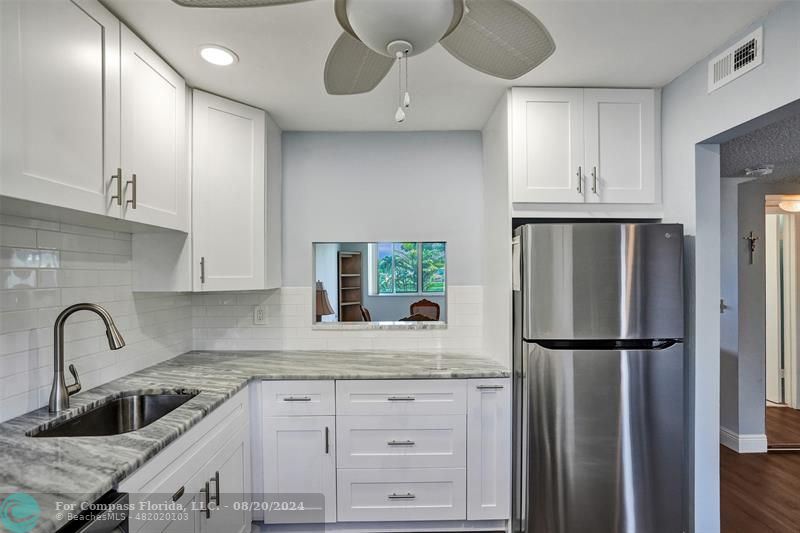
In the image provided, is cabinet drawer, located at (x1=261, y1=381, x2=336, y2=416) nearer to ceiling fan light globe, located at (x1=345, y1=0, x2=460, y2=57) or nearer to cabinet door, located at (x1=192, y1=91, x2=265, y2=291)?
cabinet door, located at (x1=192, y1=91, x2=265, y2=291)

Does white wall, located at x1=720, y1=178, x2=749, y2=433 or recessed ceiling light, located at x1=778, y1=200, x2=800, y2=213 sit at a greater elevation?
recessed ceiling light, located at x1=778, y1=200, x2=800, y2=213

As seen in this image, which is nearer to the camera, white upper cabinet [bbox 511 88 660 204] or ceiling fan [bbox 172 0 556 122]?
ceiling fan [bbox 172 0 556 122]

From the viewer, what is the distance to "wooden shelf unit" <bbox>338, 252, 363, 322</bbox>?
111 inches

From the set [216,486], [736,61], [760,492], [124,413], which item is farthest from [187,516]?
[760,492]

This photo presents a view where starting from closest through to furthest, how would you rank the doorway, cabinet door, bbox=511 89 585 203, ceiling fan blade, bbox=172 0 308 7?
ceiling fan blade, bbox=172 0 308 7 → cabinet door, bbox=511 89 585 203 → the doorway

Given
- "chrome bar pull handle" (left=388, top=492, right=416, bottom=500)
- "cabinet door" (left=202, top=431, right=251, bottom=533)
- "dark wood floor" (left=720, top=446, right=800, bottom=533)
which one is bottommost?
"dark wood floor" (left=720, top=446, right=800, bottom=533)

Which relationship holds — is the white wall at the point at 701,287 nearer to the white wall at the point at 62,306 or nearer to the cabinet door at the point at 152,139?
the cabinet door at the point at 152,139

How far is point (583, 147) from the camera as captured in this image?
83.4 inches

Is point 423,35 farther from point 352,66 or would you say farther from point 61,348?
point 61,348

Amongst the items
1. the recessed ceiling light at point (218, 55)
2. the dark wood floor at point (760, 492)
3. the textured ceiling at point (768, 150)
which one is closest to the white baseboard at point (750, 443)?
the dark wood floor at point (760, 492)

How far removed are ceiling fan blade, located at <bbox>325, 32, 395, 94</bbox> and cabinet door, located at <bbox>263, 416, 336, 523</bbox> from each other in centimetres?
158

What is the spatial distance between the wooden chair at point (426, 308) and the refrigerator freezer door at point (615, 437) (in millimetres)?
1026

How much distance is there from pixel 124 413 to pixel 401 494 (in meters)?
1.36

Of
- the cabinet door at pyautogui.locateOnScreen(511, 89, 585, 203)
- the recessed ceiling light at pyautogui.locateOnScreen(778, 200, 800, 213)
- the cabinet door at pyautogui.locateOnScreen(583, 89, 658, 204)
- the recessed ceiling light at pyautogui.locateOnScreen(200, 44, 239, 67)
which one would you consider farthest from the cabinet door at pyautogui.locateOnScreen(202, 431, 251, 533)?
the recessed ceiling light at pyautogui.locateOnScreen(778, 200, 800, 213)
